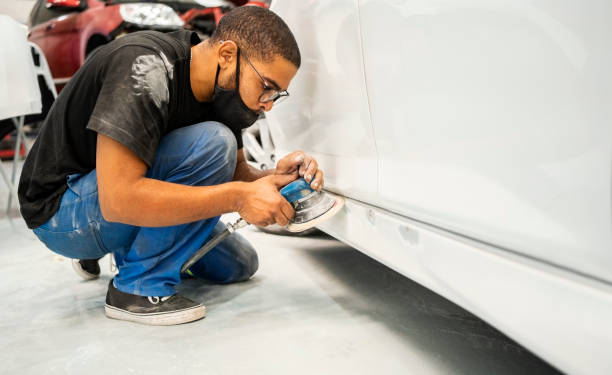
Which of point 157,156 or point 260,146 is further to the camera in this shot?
point 260,146

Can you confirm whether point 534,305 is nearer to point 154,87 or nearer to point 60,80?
point 154,87

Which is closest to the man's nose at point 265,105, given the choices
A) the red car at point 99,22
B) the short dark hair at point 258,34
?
the short dark hair at point 258,34

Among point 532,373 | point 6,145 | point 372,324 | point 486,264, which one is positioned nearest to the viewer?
point 486,264

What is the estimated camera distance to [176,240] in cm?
142

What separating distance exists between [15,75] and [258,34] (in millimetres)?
1735

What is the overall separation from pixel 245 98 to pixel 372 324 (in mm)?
692

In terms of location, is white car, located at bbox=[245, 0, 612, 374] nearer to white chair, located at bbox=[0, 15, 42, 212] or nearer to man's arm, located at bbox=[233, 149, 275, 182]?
man's arm, located at bbox=[233, 149, 275, 182]

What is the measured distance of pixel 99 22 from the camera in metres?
4.06

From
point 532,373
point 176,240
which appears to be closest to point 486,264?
point 532,373

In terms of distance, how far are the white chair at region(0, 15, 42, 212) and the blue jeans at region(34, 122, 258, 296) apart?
4.13ft

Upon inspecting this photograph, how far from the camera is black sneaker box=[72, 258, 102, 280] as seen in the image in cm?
173

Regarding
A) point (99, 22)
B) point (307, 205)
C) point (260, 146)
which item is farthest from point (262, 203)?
point (99, 22)

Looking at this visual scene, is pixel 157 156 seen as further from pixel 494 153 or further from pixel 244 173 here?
pixel 494 153

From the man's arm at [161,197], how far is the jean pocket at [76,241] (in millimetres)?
212
